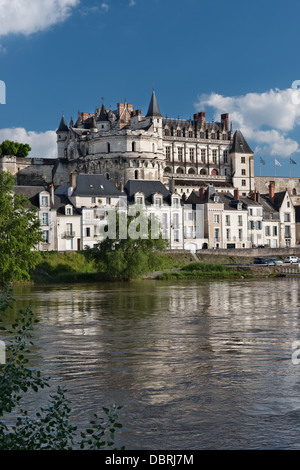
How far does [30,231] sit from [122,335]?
1813 cm

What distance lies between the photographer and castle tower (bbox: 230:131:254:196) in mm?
94438

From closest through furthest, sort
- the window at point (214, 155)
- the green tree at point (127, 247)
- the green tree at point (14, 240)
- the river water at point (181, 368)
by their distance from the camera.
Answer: the river water at point (181, 368) → the green tree at point (14, 240) → the green tree at point (127, 247) → the window at point (214, 155)

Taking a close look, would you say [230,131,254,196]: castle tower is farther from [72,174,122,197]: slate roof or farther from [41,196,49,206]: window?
[41,196,49,206]: window

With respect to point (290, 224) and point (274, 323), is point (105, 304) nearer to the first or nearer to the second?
point (274, 323)

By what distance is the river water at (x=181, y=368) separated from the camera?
927cm

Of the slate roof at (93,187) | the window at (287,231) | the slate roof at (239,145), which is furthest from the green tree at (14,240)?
the slate roof at (239,145)

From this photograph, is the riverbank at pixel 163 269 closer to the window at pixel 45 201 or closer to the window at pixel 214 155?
the window at pixel 45 201

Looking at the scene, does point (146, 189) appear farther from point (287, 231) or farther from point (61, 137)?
point (61, 137)

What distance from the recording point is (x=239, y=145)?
323 feet

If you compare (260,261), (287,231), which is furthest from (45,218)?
(287,231)

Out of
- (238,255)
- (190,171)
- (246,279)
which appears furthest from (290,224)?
(190,171)

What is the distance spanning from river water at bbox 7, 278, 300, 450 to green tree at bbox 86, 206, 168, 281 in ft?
49.2

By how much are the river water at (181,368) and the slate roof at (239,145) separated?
7317 centimetres

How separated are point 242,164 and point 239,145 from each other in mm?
3795
